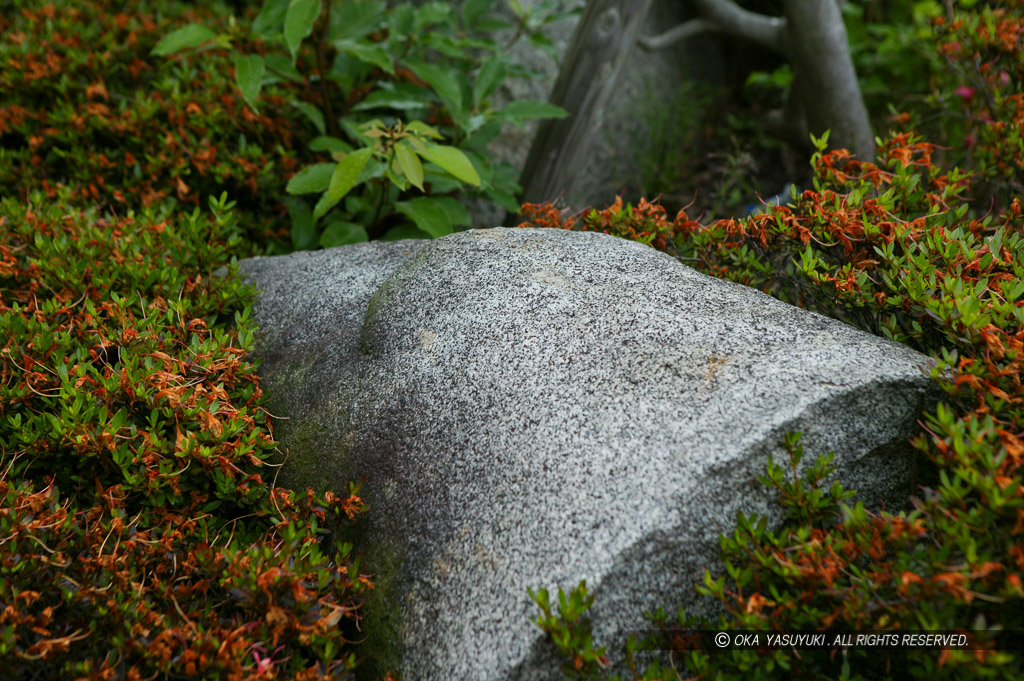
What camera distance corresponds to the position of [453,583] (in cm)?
154

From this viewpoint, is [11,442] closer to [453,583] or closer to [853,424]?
[453,583]

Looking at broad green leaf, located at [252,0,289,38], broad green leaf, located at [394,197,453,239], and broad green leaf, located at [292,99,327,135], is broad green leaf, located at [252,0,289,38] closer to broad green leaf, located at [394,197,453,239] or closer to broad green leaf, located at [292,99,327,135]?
broad green leaf, located at [292,99,327,135]

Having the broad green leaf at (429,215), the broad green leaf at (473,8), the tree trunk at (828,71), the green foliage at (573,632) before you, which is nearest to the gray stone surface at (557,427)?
the green foliage at (573,632)

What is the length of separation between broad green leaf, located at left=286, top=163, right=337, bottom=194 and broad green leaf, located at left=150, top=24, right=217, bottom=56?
2.47 ft

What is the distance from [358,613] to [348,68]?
2.78m

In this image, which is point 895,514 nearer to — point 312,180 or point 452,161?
point 452,161

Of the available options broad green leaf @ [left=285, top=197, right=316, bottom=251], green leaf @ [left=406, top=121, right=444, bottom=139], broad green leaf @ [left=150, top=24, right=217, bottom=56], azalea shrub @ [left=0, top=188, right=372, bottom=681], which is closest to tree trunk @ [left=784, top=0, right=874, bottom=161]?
green leaf @ [left=406, top=121, right=444, bottom=139]

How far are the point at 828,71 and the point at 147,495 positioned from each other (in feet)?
13.4

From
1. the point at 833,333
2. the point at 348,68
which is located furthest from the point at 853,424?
the point at 348,68

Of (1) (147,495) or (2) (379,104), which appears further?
(2) (379,104)

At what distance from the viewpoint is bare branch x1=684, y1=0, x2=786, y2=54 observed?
176 inches

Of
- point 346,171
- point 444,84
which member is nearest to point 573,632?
point 346,171

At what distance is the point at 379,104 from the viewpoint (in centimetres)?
311

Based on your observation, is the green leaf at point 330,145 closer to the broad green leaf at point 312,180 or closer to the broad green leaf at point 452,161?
the broad green leaf at point 312,180
